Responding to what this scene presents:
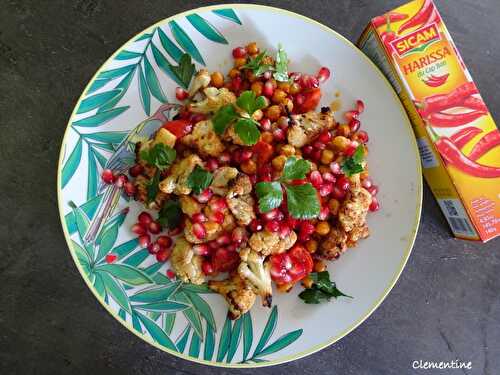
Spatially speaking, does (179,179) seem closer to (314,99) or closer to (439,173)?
(314,99)

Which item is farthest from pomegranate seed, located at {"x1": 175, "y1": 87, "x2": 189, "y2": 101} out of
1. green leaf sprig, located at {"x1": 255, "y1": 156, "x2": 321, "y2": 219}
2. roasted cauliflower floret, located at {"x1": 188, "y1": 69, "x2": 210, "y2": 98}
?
green leaf sprig, located at {"x1": 255, "y1": 156, "x2": 321, "y2": 219}

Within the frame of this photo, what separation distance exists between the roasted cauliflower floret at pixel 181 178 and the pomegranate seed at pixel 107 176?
0.30 metres

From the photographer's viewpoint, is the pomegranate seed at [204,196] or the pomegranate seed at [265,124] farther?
the pomegranate seed at [265,124]

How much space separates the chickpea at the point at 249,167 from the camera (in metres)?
2.05

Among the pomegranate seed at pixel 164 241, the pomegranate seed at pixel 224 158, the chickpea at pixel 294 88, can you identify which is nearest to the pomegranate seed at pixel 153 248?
the pomegranate seed at pixel 164 241

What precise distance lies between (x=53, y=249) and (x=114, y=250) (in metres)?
0.65

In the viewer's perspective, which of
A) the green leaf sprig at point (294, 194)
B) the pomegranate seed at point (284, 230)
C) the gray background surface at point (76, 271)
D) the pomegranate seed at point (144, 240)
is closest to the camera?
the green leaf sprig at point (294, 194)

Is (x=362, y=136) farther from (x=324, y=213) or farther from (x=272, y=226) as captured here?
(x=272, y=226)

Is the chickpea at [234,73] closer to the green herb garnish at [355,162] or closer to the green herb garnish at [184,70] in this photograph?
the green herb garnish at [184,70]

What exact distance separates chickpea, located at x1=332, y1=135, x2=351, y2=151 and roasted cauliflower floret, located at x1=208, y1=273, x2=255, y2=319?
2.83 feet

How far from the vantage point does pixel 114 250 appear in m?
2.10

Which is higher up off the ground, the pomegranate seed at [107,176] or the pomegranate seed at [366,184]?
the pomegranate seed at [107,176]

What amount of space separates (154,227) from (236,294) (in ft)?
1.80

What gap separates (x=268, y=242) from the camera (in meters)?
1.98
